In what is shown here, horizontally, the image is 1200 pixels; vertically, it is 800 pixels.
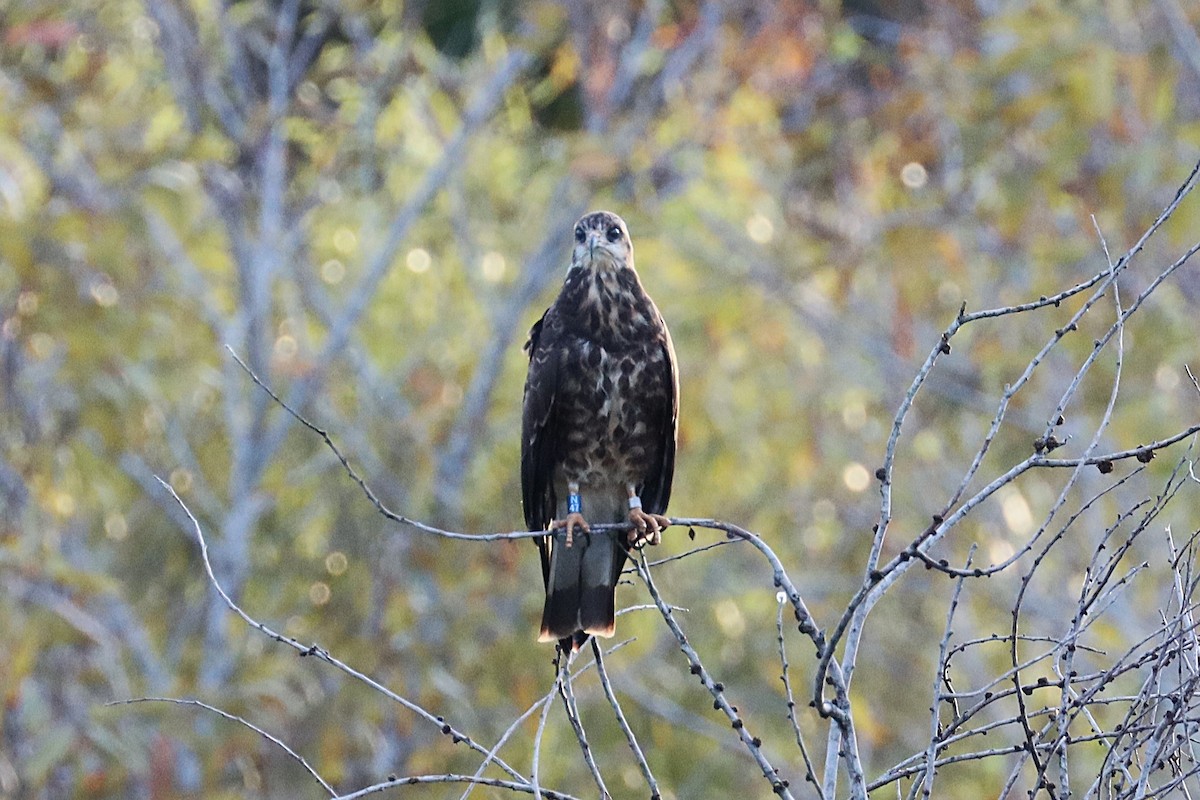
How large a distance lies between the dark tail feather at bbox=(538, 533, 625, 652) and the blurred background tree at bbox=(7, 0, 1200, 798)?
6.25ft

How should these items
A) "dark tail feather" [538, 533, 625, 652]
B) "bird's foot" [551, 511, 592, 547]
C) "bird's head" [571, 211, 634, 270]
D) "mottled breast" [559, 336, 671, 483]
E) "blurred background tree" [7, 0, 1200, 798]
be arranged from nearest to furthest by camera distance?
"bird's foot" [551, 511, 592, 547] < "dark tail feather" [538, 533, 625, 652] < "mottled breast" [559, 336, 671, 483] < "bird's head" [571, 211, 634, 270] < "blurred background tree" [7, 0, 1200, 798]

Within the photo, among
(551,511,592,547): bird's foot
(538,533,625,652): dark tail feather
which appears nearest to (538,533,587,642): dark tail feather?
(538,533,625,652): dark tail feather

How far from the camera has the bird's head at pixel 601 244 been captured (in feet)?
16.0

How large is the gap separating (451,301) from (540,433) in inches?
169

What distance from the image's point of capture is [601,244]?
16.2 ft

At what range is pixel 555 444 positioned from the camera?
15.8ft

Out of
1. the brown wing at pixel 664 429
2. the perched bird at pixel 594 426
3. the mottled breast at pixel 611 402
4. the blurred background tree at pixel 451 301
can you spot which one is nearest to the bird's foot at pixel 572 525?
the perched bird at pixel 594 426

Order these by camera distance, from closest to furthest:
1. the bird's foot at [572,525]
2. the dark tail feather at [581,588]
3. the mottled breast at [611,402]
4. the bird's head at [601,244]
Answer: the bird's foot at [572,525], the dark tail feather at [581,588], the mottled breast at [611,402], the bird's head at [601,244]

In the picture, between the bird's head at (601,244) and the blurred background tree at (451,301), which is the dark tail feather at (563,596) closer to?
the bird's head at (601,244)

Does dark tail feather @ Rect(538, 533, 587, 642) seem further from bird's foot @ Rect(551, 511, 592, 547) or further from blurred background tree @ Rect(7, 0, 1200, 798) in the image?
blurred background tree @ Rect(7, 0, 1200, 798)

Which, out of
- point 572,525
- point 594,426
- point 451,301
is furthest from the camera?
point 451,301

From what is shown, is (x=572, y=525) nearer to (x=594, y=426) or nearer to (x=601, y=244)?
(x=594, y=426)

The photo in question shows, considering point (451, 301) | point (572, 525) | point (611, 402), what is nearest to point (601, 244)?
point (611, 402)

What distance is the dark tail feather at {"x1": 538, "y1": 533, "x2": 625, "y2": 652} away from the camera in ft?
15.0
